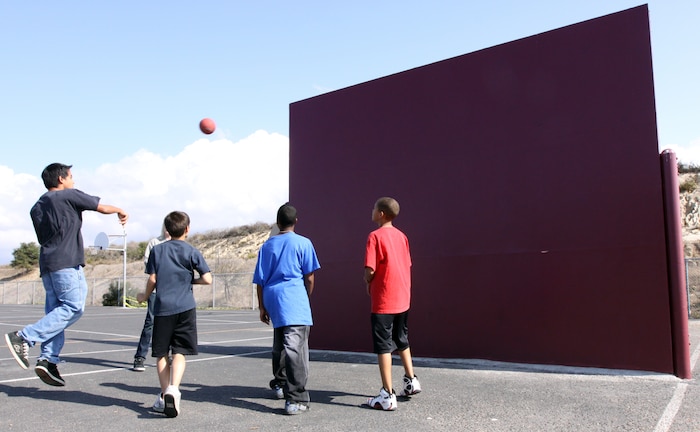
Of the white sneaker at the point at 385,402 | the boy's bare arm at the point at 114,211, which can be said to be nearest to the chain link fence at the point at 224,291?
the boy's bare arm at the point at 114,211

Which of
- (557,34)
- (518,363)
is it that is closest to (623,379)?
(518,363)

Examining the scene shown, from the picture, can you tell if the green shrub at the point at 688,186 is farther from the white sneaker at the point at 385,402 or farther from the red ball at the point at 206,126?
the white sneaker at the point at 385,402

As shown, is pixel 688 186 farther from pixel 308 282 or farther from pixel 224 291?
pixel 308 282

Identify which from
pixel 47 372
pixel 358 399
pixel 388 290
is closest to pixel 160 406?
pixel 47 372

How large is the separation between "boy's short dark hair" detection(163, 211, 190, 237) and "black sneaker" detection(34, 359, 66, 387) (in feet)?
5.22

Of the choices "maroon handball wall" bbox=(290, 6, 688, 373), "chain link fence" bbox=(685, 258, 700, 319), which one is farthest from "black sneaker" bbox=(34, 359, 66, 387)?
"chain link fence" bbox=(685, 258, 700, 319)

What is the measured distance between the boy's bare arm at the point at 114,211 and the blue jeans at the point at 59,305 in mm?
567

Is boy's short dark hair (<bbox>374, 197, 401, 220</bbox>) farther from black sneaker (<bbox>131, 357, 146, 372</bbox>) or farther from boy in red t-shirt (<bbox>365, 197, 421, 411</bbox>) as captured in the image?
black sneaker (<bbox>131, 357, 146, 372</bbox>)

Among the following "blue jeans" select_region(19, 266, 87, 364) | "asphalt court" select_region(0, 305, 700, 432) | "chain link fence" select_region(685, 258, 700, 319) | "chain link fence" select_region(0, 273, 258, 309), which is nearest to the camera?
"asphalt court" select_region(0, 305, 700, 432)

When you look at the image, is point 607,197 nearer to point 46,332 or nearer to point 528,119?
point 528,119

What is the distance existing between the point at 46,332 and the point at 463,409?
3.50 metres

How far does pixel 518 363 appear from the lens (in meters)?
6.16

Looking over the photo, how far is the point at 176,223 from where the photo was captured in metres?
4.67

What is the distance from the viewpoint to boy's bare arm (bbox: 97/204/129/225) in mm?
4996
